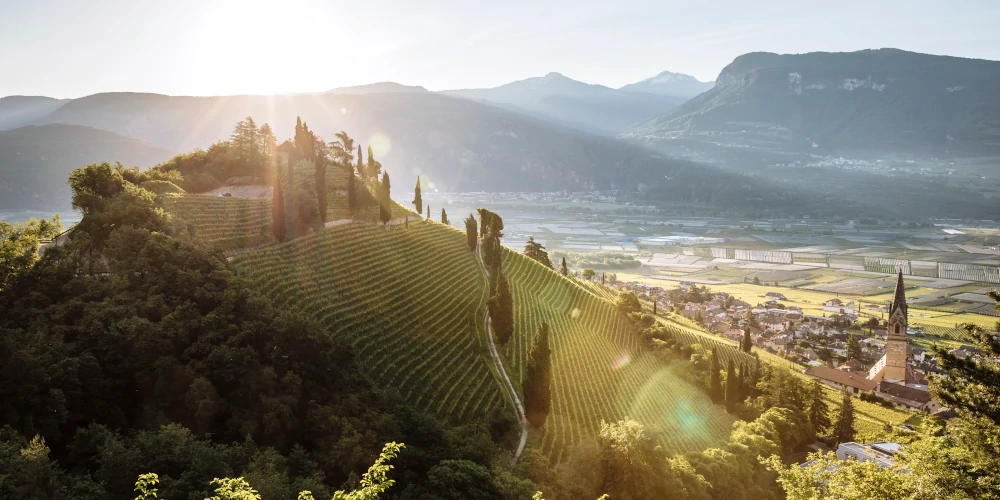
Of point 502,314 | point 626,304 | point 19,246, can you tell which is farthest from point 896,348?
point 19,246

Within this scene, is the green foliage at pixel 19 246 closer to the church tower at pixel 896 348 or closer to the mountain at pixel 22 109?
the church tower at pixel 896 348

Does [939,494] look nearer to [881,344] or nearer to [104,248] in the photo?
[104,248]

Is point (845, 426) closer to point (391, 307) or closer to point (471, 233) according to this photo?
point (471, 233)

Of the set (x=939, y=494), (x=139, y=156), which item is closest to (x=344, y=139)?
(x=139, y=156)

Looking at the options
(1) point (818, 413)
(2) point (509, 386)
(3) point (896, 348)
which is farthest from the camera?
(3) point (896, 348)

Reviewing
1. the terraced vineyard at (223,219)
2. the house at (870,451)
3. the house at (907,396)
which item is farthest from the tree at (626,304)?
the terraced vineyard at (223,219)
